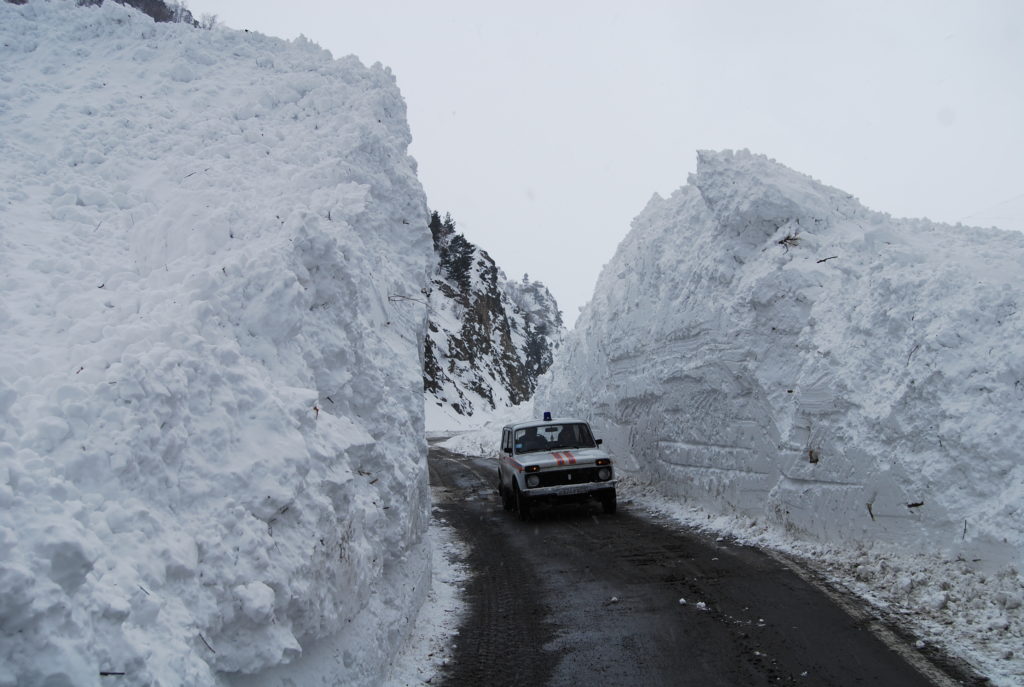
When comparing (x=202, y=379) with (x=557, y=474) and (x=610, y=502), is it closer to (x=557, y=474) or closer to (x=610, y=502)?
(x=557, y=474)

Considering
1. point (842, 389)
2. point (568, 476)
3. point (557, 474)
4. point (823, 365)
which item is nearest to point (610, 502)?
point (568, 476)

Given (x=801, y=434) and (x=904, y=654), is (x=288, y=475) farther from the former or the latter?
(x=801, y=434)

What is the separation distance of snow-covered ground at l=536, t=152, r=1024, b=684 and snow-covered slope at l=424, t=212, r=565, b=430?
36.9m

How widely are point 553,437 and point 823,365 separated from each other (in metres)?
5.18

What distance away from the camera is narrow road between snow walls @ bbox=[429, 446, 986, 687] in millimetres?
5488

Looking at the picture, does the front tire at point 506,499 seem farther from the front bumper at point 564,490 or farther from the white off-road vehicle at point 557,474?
the front bumper at point 564,490

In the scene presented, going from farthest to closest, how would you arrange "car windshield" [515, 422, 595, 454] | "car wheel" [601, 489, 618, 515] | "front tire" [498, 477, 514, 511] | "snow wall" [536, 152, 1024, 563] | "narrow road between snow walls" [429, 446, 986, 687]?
1. "front tire" [498, 477, 514, 511]
2. "car windshield" [515, 422, 595, 454]
3. "car wheel" [601, 489, 618, 515]
4. "snow wall" [536, 152, 1024, 563]
5. "narrow road between snow walls" [429, 446, 986, 687]

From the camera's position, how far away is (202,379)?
459 centimetres

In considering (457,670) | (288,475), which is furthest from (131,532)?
(457,670)

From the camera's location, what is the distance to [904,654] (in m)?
5.57

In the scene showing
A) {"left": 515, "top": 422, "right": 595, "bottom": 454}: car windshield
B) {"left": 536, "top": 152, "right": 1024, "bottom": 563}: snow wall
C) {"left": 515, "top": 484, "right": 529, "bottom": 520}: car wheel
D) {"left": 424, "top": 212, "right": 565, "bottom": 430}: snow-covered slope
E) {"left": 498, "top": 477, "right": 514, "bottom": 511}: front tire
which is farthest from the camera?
{"left": 424, "top": 212, "right": 565, "bottom": 430}: snow-covered slope

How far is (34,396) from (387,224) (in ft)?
21.6

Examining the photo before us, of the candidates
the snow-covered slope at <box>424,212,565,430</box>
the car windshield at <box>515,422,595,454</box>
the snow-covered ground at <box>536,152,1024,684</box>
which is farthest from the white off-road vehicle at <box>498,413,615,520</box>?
the snow-covered slope at <box>424,212,565,430</box>

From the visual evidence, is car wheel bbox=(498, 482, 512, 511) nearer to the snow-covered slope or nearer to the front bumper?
the front bumper
